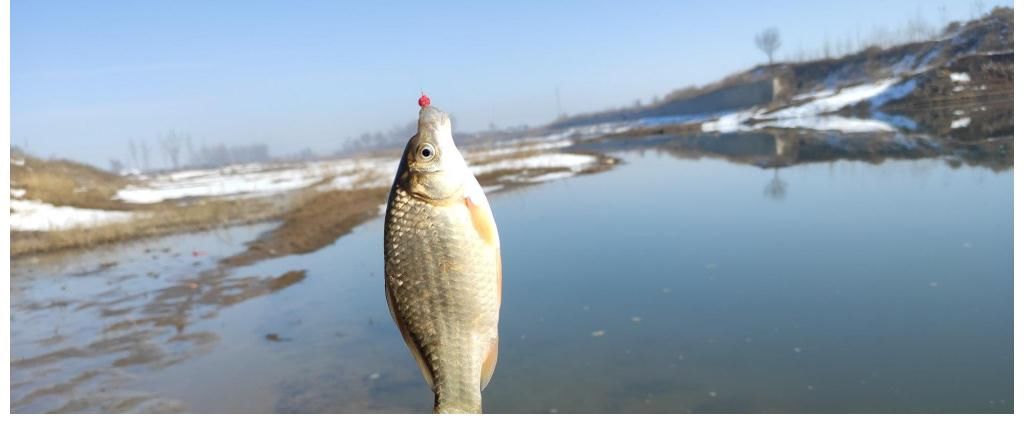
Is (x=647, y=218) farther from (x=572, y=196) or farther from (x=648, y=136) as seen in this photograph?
(x=648, y=136)

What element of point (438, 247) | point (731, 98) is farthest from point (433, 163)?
point (731, 98)

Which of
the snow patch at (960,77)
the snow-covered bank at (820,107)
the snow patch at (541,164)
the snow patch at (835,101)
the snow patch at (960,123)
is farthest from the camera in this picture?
the snow patch at (835,101)

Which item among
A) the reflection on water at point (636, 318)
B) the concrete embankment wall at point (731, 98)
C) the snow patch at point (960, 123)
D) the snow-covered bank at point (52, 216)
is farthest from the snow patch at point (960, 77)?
the snow-covered bank at point (52, 216)

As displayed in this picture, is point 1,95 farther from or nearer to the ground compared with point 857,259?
farther from the ground

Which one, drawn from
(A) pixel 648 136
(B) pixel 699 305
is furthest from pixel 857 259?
(A) pixel 648 136

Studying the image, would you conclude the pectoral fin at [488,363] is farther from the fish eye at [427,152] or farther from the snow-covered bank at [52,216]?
the snow-covered bank at [52,216]

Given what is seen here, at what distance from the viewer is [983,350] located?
711 centimetres

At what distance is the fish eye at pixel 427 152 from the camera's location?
1.63m

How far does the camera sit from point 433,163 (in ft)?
5.29

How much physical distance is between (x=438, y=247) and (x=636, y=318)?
24.9 feet

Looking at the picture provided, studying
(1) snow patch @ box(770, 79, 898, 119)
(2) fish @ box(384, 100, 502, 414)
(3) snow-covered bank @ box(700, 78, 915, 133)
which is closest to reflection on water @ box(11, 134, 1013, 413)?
(2) fish @ box(384, 100, 502, 414)

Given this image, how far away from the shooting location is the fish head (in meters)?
1.62

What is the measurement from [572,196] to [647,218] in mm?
5464

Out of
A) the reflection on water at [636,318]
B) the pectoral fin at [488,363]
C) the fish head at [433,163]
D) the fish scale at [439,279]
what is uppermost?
the fish head at [433,163]
